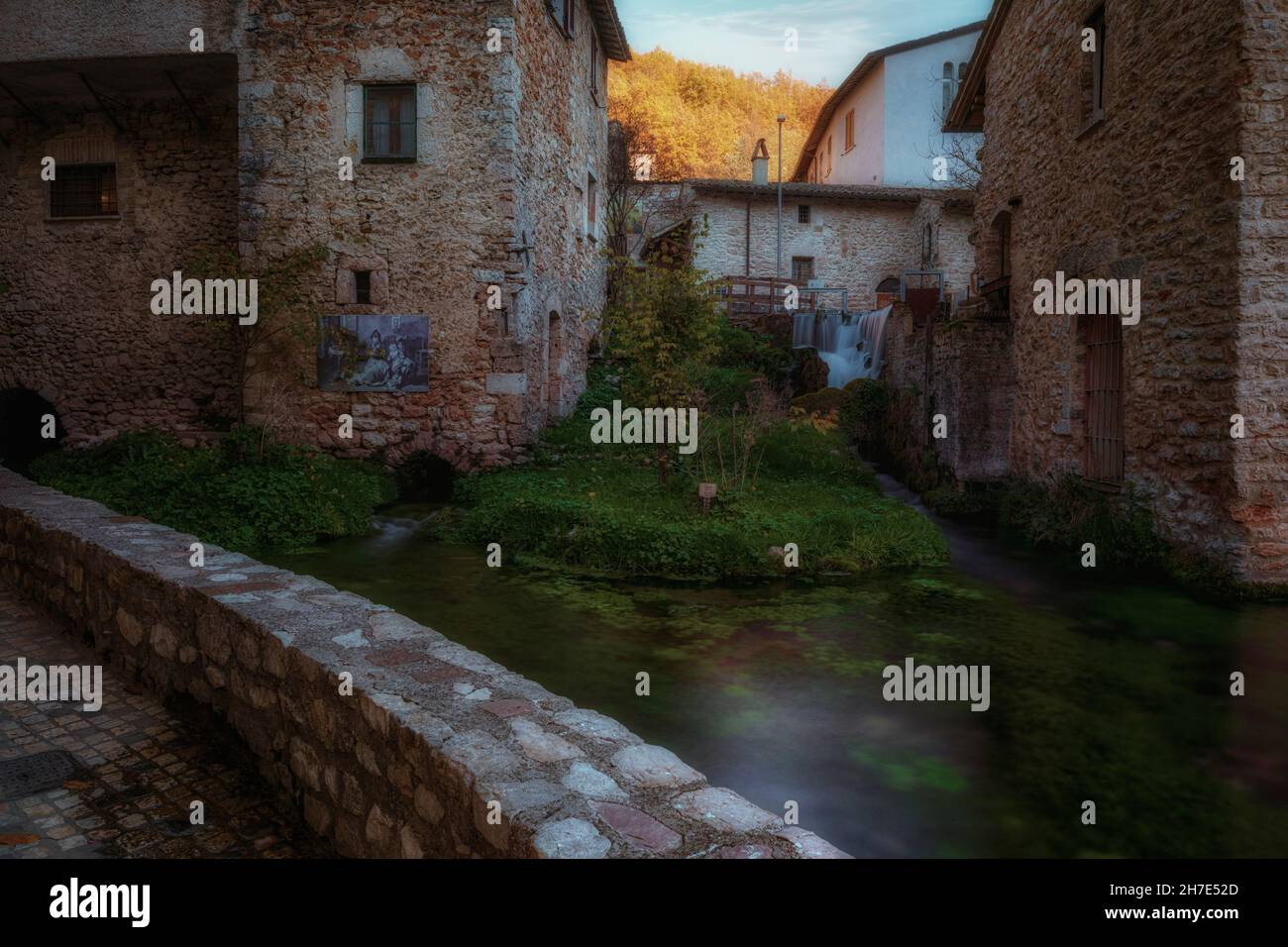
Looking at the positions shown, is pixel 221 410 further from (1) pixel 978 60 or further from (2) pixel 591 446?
(1) pixel 978 60

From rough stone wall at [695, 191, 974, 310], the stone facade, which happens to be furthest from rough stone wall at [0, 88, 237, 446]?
rough stone wall at [695, 191, 974, 310]

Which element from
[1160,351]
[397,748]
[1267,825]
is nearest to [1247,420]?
[1160,351]

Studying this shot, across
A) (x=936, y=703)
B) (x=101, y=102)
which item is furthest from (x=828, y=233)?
(x=936, y=703)

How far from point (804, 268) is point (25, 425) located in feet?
61.3

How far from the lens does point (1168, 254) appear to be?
25.3 feet

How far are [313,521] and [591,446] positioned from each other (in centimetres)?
454

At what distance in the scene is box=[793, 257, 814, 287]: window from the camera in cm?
2516

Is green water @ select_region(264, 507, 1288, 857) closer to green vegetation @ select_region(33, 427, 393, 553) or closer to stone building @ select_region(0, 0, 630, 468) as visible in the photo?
green vegetation @ select_region(33, 427, 393, 553)

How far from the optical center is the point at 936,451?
488 inches

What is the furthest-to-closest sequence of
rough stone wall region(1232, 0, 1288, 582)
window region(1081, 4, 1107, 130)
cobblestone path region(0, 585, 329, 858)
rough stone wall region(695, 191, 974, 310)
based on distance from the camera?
rough stone wall region(695, 191, 974, 310) → window region(1081, 4, 1107, 130) → rough stone wall region(1232, 0, 1288, 582) → cobblestone path region(0, 585, 329, 858)

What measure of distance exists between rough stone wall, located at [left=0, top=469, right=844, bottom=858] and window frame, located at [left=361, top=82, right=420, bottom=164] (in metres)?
7.74

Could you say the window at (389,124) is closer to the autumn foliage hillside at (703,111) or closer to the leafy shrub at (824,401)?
the leafy shrub at (824,401)

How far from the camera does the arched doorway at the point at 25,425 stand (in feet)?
45.2

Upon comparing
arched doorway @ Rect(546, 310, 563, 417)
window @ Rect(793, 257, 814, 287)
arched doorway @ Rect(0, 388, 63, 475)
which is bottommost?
arched doorway @ Rect(0, 388, 63, 475)
